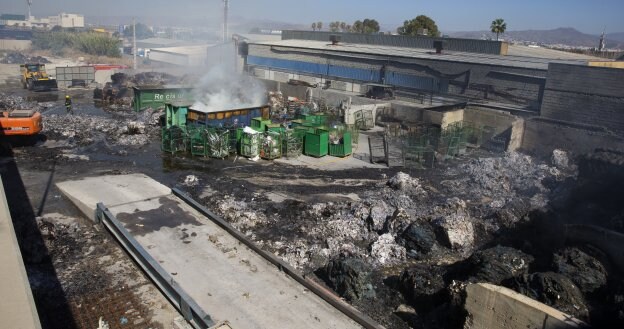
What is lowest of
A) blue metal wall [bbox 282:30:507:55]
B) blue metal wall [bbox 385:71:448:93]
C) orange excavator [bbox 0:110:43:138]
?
orange excavator [bbox 0:110:43:138]

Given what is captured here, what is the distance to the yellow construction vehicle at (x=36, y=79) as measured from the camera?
34.9 metres

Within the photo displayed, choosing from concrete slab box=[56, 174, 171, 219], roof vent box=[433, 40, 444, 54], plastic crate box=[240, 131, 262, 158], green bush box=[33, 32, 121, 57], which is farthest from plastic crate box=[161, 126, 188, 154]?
green bush box=[33, 32, 121, 57]

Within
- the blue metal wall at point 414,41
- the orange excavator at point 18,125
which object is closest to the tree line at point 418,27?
the blue metal wall at point 414,41

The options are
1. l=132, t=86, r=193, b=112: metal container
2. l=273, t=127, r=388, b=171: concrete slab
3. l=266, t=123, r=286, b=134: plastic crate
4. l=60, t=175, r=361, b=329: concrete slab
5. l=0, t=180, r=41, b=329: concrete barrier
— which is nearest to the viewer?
l=0, t=180, r=41, b=329: concrete barrier

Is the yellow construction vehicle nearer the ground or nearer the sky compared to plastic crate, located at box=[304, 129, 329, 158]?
nearer the sky

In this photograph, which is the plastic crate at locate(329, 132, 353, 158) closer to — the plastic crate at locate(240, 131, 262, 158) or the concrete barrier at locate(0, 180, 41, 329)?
the plastic crate at locate(240, 131, 262, 158)

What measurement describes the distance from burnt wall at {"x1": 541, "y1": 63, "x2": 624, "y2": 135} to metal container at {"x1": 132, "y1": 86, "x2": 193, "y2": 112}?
1959 cm

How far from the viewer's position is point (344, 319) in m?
6.64

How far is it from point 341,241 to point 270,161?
25.8 feet

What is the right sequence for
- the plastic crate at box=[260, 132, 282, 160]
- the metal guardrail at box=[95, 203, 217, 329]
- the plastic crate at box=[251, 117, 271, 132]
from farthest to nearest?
the plastic crate at box=[251, 117, 271, 132] < the plastic crate at box=[260, 132, 282, 160] < the metal guardrail at box=[95, 203, 217, 329]

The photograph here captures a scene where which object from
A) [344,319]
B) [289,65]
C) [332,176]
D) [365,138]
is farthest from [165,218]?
[289,65]

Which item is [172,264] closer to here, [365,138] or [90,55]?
[365,138]

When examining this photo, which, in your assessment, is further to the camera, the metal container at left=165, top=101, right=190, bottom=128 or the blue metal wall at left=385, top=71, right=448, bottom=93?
the blue metal wall at left=385, top=71, right=448, bottom=93

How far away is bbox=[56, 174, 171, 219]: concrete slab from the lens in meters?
11.1
